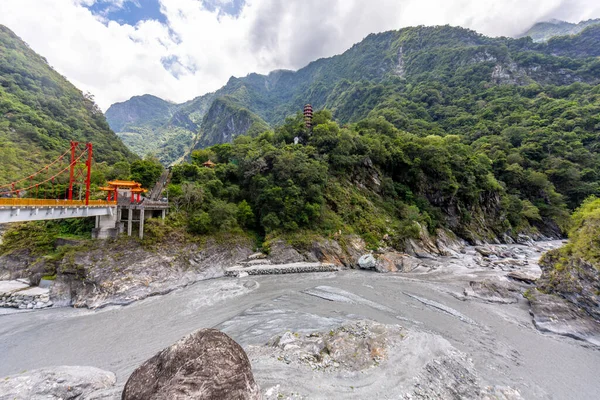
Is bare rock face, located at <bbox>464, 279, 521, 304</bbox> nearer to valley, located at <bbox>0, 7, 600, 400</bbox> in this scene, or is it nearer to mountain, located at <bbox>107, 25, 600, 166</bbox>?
valley, located at <bbox>0, 7, 600, 400</bbox>

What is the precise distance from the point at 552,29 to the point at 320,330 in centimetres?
30264

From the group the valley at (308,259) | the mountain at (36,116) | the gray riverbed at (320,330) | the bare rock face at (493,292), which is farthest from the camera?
the mountain at (36,116)

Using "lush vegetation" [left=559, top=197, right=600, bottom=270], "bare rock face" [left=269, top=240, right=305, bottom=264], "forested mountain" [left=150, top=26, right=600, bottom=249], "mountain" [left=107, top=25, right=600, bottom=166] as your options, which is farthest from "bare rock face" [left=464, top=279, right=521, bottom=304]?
"mountain" [left=107, top=25, right=600, bottom=166]

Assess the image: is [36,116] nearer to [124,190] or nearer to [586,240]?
[124,190]

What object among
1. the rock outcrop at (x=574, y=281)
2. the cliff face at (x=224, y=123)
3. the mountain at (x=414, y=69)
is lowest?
the rock outcrop at (x=574, y=281)

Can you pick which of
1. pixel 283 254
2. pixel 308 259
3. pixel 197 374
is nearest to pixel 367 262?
pixel 308 259

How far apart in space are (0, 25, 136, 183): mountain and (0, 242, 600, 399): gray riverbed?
31798 millimetres

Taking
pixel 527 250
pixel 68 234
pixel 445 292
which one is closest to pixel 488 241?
pixel 527 250

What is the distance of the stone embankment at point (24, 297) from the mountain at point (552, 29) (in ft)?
908

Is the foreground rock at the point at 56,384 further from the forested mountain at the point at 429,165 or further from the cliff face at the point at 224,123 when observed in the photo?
the cliff face at the point at 224,123

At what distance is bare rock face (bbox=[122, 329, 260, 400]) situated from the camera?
5391 millimetres


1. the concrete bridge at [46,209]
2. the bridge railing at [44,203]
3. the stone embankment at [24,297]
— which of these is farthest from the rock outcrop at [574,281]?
the stone embankment at [24,297]

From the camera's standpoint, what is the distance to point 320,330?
41.0 ft

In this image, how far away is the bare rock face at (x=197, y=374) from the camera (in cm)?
539
